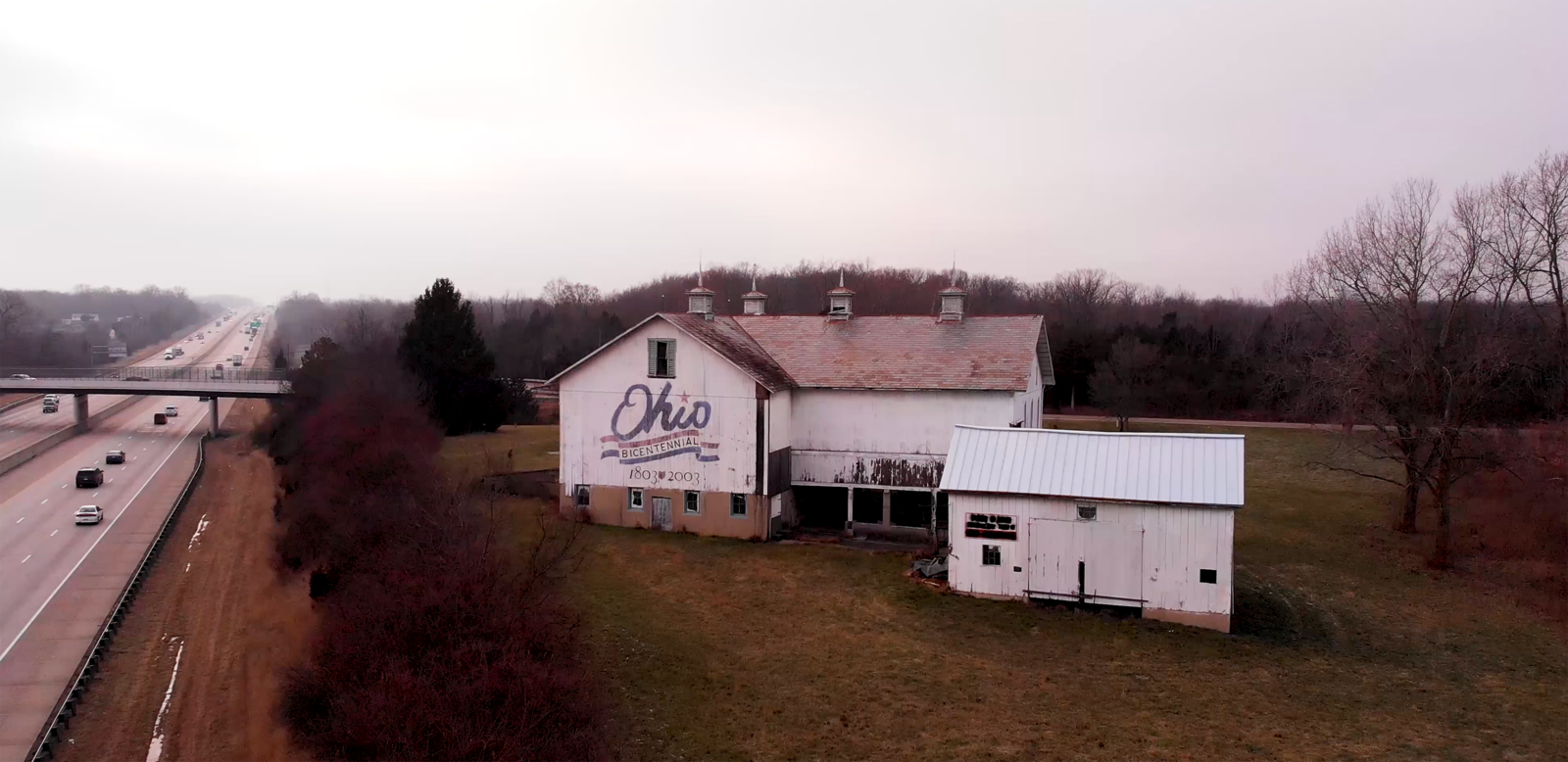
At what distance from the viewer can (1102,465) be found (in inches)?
953

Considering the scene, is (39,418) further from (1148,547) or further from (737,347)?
(1148,547)

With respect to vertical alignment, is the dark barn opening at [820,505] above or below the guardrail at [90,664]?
above

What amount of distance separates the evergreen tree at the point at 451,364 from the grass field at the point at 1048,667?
33.1 m

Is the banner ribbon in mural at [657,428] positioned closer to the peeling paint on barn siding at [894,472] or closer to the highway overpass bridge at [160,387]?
the peeling paint on barn siding at [894,472]

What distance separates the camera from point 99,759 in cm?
1909

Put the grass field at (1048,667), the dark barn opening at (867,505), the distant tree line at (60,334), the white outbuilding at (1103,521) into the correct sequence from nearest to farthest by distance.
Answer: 1. the grass field at (1048,667)
2. the white outbuilding at (1103,521)
3. the dark barn opening at (867,505)
4. the distant tree line at (60,334)

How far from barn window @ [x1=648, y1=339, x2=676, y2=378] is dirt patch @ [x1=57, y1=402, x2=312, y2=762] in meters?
12.6

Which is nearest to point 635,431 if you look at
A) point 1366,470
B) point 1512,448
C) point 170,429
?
point 1512,448

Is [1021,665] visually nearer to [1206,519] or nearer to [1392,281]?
[1206,519]

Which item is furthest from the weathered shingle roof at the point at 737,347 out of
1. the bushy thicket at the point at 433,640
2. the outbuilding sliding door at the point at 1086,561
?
the outbuilding sliding door at the point at 1086,561

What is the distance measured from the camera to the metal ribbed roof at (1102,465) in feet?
74.8

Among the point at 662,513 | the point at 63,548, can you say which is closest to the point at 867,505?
the point at 662,513

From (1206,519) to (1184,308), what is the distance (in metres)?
102

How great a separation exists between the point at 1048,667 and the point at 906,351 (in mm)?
16293
